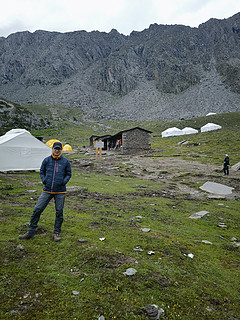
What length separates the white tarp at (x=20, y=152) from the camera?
17.7 m

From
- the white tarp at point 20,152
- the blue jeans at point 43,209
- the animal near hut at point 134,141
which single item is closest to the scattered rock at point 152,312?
the blue jeans at point 43,209

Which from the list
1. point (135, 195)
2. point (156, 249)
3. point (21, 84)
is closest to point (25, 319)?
point (156, 249)

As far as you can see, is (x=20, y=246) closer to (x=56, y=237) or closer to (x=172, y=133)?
(x=56, y=237)

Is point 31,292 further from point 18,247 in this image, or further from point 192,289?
point 192,289

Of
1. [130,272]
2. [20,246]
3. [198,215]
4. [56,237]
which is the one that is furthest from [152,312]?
[198,215]

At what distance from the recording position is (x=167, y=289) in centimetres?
374

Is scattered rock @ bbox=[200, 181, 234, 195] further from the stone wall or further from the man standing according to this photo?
the stone wall

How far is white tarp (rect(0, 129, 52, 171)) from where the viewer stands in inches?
697

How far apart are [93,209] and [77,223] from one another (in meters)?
2.16

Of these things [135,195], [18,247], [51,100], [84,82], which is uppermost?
[84,82]

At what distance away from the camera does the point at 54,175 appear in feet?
17.7

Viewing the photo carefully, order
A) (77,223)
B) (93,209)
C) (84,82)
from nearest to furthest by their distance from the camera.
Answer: (77,223), (93,209), (84,82)

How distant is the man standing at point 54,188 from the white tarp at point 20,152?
14.9m

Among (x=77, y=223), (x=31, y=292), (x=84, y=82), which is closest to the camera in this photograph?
(x=31, y=292)
